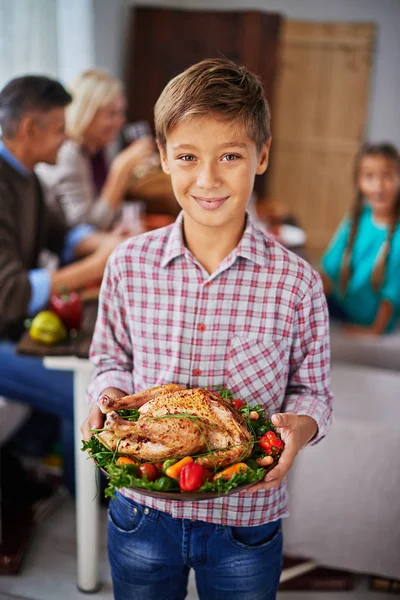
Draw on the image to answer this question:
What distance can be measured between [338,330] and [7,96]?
178cm

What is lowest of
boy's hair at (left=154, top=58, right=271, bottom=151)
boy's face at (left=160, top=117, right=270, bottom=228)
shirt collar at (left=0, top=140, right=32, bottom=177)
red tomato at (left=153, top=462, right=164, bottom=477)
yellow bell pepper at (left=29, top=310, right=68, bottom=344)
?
yellow bell pepper at (left=29, top=310, right=68, bottom=344)

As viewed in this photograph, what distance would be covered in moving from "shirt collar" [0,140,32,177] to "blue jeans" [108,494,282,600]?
152cm

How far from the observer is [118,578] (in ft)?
4.57

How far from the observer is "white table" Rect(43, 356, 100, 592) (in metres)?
2.02

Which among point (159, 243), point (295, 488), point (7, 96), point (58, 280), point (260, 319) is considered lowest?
point (295, 488)

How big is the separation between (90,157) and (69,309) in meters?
1.65

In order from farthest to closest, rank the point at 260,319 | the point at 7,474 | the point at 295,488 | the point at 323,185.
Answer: the point at 323,185 → the point at 7,474 → the point at 295,488 → the point at 260,319

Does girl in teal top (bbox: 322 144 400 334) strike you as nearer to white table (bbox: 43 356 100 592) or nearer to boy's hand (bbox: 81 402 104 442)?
white table (bbox: 43 356 100 592)

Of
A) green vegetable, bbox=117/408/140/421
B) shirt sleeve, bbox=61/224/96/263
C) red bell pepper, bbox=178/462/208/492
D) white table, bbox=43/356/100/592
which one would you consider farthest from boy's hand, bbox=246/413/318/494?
shirt sleeve, bbox=61/224/96/263

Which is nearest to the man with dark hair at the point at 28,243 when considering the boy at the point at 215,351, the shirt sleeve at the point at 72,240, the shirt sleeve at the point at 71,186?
the shirt sleeve at the point at 72,240

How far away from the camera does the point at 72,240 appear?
3.02 meters

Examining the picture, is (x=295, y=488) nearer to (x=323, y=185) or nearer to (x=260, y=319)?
(x=260, y=319)

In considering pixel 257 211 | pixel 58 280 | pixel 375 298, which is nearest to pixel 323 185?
pixel 257 211

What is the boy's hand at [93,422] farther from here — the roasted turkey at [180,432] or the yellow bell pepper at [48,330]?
the yellow bell pepper at [48,330]
